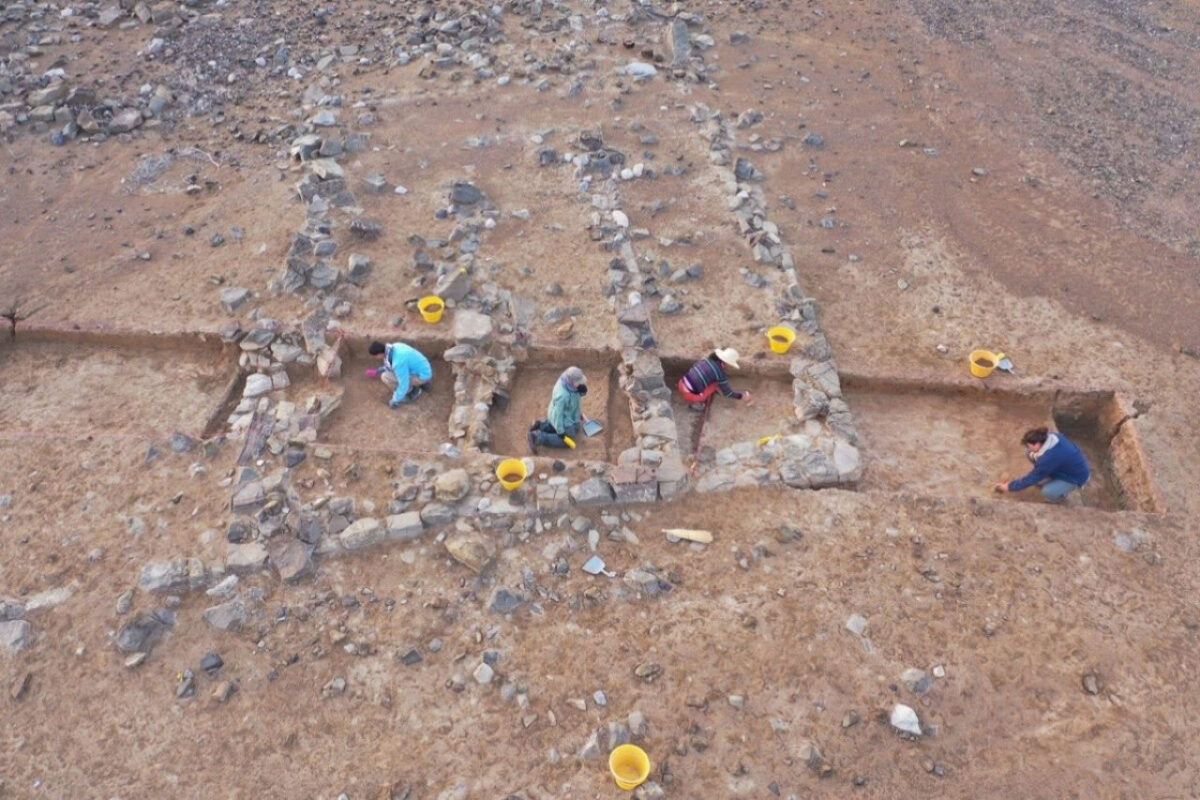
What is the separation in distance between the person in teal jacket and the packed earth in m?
0.25

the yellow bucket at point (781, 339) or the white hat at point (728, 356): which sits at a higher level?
the white hat at point (728, 356)

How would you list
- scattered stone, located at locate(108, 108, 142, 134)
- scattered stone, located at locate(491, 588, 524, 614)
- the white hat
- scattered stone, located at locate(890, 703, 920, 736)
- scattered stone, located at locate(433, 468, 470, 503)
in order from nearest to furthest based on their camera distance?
scattered stone, located at locate(890, 703, 920, 736) → scattered stone, located at locate(491, 588, 524, 614) → scattered stone, located at locate(433, 468, 470, 503) → the white hat → scattered stone, located at locate(108, 108, 142, 134)

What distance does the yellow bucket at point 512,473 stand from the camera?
20.2 feet

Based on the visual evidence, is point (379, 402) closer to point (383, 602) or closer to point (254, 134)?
point (383, 602)

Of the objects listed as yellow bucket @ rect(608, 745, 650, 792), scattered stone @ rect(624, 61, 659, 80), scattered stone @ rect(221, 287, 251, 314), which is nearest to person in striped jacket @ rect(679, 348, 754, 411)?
yellow bucket @ rect(608, 745, 650, 792)

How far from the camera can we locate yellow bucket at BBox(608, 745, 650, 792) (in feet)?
15.3

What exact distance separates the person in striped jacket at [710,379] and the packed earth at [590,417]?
25cm

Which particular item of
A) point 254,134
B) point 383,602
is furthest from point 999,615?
point 254,134

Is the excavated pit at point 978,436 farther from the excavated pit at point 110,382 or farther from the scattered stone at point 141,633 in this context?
the excavated pit at point 110,382

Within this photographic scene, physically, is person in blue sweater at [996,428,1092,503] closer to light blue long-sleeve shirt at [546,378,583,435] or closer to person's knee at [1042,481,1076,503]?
person's knee at [1042,481,1076,503]

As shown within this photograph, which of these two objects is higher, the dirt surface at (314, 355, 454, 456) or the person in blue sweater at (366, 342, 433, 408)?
the person in blue sweater at (366, 342, 433, 408)

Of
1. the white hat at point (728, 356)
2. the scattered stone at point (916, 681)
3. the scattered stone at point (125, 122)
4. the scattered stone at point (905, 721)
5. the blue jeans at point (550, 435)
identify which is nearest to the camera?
the scattered stone at point (905, 721)

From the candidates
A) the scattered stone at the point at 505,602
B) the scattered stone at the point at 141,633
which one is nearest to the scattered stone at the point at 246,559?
the scattered stone at the point at 141,633

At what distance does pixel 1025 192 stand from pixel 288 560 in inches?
401
